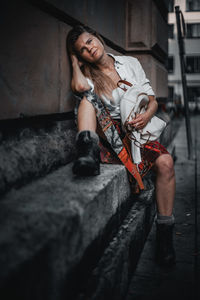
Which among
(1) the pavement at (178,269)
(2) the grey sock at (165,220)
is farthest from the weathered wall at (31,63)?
(1) the pavement at (178,269)

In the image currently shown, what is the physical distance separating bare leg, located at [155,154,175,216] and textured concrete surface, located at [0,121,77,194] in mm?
632

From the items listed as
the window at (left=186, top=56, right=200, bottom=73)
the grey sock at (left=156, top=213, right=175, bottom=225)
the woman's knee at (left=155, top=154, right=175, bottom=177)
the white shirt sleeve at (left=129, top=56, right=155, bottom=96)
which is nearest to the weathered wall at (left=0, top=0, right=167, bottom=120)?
the white shirt sleeve at (left=129, top=56, right=155, bottom=96)

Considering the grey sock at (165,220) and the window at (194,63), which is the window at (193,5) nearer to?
the window at (194,63)

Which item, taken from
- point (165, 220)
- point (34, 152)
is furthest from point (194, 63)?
point (34, 152)

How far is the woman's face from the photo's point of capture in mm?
2250

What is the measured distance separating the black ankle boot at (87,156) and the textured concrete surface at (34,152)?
0.19 m

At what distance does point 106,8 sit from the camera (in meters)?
2.96

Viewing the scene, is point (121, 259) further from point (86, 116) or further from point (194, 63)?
point (194, 63)

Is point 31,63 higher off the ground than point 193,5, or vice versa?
point 193,5

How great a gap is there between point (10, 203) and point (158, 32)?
3.41 meters

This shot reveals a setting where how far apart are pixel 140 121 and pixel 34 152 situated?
0.85m

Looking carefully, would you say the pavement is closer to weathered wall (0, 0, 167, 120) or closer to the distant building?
weathered wall (0, 0, 167, 120)

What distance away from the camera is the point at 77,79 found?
89.2 inches

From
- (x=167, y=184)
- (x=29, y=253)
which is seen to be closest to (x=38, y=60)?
(x=167, y=184)
